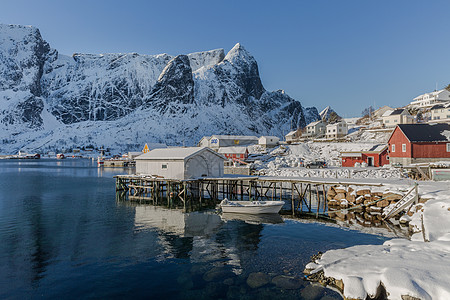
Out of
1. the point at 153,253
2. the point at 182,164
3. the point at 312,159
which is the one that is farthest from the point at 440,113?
the point at 153,253

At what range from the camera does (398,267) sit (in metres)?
12.0

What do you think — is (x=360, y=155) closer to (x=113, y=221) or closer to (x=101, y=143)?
(x=113, y=221)

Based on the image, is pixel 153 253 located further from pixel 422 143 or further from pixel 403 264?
pixel 422 143

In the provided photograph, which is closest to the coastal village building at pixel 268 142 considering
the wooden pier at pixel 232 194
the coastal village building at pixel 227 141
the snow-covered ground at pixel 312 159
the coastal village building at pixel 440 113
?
the snow-covered ground at pixel 312 159

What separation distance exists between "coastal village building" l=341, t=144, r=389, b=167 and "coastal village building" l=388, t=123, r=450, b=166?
8259 mm

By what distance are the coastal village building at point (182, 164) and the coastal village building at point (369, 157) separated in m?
32.9

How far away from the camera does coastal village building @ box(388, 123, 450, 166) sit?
43.9m

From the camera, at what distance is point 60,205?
115 feet

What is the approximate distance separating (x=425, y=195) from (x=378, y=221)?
14.5 ft

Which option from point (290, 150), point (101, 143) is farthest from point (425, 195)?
point (101, 143)

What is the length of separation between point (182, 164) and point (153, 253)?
18.5m

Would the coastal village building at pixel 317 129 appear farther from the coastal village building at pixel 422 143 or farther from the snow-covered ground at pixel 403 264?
the snow-covered ground at pixel 403 264

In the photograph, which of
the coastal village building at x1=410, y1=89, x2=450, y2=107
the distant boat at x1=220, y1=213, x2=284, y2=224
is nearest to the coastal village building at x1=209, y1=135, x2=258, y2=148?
the coastal village building at x1=410, y1=89, x2=450, y2=107

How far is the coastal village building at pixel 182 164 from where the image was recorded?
119 ft
